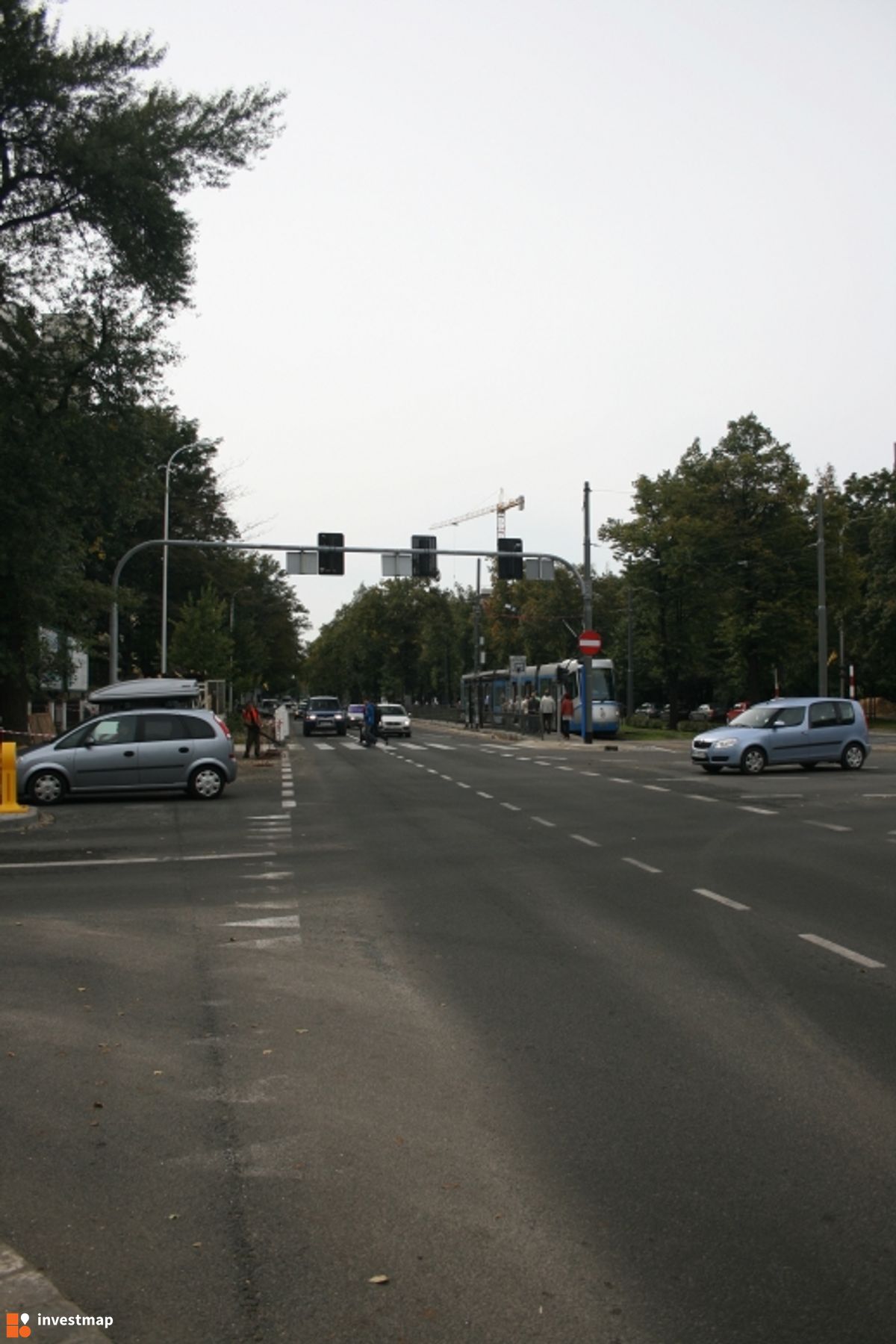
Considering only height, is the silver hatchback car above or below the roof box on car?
below

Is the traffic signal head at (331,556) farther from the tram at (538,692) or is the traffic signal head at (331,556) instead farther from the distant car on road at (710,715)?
the distant car on road at (710,715)

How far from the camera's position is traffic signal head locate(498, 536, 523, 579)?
38.2m

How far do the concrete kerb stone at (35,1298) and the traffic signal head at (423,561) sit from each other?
1325 inches

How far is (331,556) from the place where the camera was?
37344 millimetres

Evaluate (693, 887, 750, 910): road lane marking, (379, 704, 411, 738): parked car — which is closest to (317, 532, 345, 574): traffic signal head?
(379, 704, 411, 738): parked car

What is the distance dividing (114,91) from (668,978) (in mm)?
20879

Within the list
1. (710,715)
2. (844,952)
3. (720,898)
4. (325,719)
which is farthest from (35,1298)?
(710,715)

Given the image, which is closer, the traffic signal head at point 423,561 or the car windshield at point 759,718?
the car windshield at point 759,718

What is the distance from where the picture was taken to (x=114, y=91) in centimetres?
2356

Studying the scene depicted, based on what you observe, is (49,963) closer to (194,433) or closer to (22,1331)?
(22,1331)

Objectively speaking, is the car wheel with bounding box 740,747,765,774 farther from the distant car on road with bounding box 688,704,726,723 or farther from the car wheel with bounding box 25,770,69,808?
the distant car on road with bounding box 688,704,726,723

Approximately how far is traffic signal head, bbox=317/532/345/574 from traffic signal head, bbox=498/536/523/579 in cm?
448

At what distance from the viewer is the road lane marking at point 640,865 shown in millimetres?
13273

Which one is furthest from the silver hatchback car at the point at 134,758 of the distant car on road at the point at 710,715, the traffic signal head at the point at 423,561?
the distant car on road at the point at 710,715
